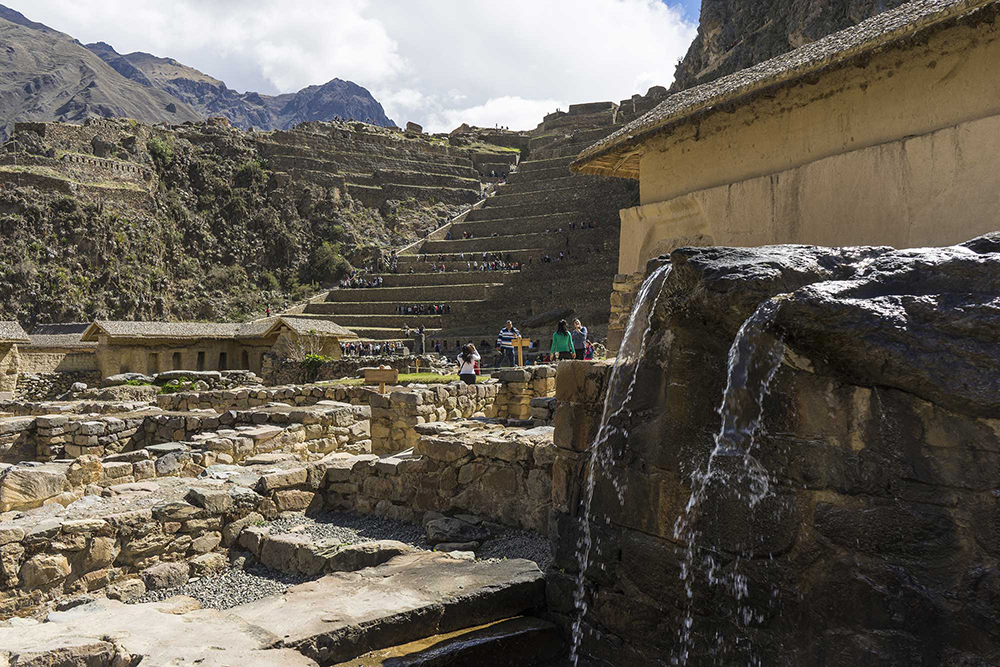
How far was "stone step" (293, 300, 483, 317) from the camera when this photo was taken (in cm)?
3994

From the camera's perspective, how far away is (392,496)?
6785mm

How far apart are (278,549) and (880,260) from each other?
480cm

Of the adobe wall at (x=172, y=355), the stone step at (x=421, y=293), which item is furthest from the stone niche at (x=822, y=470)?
the stone step at (x=421, y=293)

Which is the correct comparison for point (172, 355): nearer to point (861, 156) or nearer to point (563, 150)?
point (861, 156)

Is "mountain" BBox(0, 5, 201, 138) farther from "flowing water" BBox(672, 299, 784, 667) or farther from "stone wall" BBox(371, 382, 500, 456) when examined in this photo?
"flowing water" BBox(672, 299, 784, 667)

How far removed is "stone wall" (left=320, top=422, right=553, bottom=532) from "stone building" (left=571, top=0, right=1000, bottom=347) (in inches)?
138

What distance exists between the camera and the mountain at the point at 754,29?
41.8 meters

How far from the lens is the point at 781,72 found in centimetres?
691

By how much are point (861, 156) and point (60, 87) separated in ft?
532

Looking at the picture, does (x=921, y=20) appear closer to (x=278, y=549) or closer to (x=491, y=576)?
(x=491, y=576)

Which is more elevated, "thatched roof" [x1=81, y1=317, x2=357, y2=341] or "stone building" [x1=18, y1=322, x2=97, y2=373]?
"thatched roof" [x1=81, y1=317, x2=357, y2=341]

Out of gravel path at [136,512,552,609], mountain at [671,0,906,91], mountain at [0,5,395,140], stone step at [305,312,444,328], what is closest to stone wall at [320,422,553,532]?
gravel path at [136,512,552,609]

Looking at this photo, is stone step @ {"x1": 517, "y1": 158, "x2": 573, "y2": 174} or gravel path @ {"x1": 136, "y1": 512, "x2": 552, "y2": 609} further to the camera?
stone step @ {"x1": 517, "y1": 158, "x2": 573, "y2": 174}

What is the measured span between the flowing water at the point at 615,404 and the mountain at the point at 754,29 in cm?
3966
